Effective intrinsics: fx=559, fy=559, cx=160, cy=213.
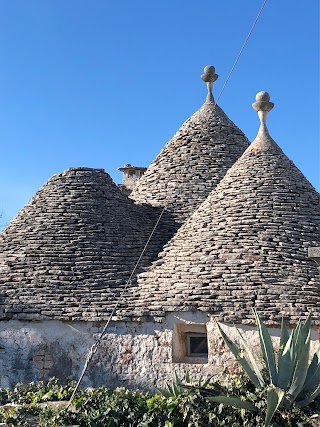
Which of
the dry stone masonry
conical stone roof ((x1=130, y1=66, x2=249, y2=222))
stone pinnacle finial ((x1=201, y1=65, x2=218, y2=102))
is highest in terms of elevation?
stone pinnacle finial ((x1=201, y1=65, x2=218, y2=102))

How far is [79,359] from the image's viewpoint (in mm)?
8375

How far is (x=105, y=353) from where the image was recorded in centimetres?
833

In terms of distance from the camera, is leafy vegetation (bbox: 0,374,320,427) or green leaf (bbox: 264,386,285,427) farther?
leafy vegetation (bbox: 0,374,320,427)

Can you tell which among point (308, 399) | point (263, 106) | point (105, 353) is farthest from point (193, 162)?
point (308, 399)

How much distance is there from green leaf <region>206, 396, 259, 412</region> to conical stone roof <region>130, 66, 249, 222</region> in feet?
19.0

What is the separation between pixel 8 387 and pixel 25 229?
112 inches

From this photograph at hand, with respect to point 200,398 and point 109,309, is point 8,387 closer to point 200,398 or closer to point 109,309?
point 109,309

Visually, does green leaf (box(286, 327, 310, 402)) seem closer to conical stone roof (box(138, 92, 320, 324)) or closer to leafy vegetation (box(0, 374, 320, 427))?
leafy vegetation (box(0, 374, 320, 427))

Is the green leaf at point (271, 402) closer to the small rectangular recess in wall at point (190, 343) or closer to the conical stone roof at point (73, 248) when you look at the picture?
the small rectangular recess in wall at point (190, 343)

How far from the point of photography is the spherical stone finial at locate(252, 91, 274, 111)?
35.6 feet

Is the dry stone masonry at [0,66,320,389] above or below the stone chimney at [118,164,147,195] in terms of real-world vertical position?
→ below

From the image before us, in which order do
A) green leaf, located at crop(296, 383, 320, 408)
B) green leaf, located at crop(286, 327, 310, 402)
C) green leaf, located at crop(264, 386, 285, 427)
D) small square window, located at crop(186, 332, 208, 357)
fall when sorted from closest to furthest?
green leaf, located at crop(264, 386, 285, 427) < green leaf, located at crop(286, 327, 310, 402) < green leaf, located at crop(296, 383, 320, 408) < small square window, located at crop(186, 332, 208, 357)

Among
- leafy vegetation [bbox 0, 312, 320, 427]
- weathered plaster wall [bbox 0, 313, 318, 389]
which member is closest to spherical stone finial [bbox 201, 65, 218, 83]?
weathered plaster wall [bbox 0, 313, 318, 389]

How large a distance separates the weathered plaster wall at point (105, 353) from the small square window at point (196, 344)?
0.37 metres
